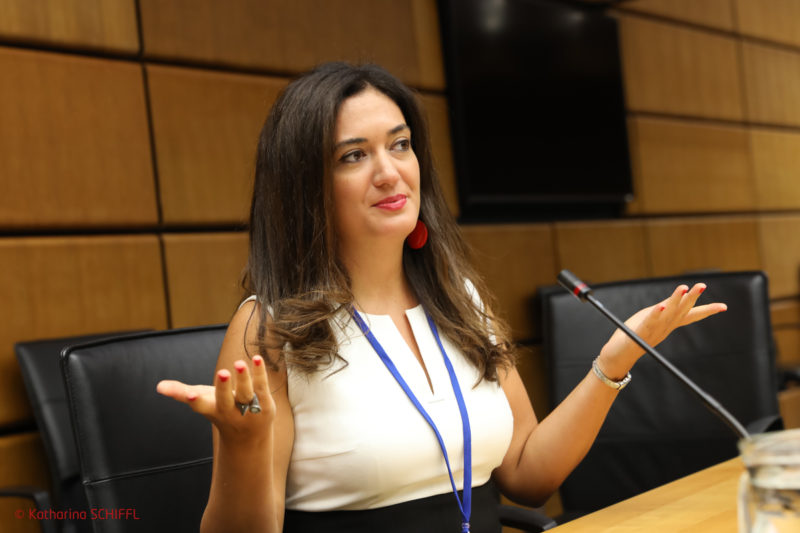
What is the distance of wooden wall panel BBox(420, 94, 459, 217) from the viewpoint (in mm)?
3357

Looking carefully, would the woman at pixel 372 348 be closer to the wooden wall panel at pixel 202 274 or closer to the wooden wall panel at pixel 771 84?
the wooden wall panel at pixel 202 274

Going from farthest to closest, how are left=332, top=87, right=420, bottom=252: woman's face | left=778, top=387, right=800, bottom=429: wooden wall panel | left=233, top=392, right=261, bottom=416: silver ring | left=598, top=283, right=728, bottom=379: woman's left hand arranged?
1. left=778, top=387, right=800, bottom=429: wooden wall panel
2. left=332, top=87, right=420, bottom=252: woman's face
3. left=598, top=283, right=728, bottom=379: woman's left hand
4. left=233, top=392, right=261, bottom=416: silver ring

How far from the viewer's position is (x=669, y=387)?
1932mm

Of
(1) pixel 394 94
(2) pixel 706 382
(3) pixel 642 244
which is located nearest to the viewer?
(1) pixel 394 94

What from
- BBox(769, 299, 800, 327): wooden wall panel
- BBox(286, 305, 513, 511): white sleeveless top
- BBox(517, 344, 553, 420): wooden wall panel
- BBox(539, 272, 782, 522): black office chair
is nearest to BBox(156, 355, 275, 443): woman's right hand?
BBox(286, 305, 513, 511): white sleeveless top

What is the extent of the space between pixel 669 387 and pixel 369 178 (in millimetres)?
921

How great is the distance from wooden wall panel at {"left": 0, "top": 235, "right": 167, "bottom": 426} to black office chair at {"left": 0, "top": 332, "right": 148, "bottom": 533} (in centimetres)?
13

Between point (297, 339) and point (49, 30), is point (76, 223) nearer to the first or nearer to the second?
point (49, 30)

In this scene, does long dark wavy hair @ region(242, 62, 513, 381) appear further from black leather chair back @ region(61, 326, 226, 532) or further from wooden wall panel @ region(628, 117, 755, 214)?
wooden wall panel @ region(628, 117, 755, 214)

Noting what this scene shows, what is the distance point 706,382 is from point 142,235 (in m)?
1.60

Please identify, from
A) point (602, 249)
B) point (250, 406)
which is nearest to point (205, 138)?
point (250, 406)

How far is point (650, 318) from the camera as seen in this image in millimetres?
1248

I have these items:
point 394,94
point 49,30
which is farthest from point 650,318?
point 49,30

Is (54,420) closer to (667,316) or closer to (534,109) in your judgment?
(667,316)
